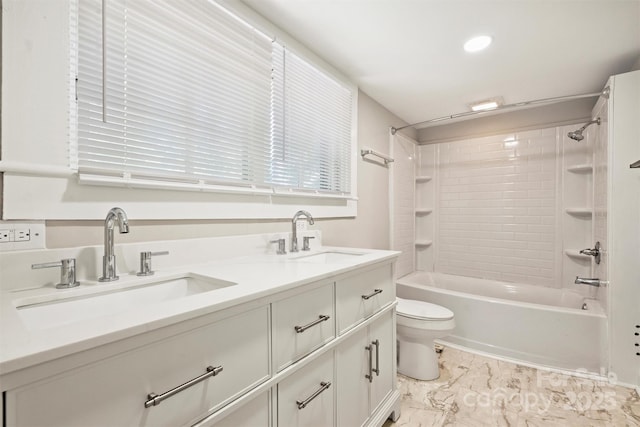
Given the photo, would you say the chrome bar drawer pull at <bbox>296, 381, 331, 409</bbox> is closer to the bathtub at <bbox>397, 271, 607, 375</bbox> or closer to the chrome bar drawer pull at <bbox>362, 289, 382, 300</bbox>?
the chrome bar drawer pull at <bbox>362, 289, 382, 300</bbox>

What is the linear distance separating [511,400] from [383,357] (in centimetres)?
100

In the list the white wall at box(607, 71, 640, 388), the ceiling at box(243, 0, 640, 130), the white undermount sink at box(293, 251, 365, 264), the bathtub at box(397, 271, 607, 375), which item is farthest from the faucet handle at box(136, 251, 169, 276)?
the white wall at box(607, 71, 640, 388)

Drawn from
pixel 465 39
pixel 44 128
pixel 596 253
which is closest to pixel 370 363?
pixel 44 128

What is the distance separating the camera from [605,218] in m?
2.15

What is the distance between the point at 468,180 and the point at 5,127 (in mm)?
3696

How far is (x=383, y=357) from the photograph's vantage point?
156 cm

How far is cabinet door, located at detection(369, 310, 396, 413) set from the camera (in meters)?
1.46

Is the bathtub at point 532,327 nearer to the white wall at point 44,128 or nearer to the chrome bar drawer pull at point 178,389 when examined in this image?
the chrome bar drawer pull at point 178,389

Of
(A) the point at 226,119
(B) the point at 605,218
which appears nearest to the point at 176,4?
(A) the point at 226,119

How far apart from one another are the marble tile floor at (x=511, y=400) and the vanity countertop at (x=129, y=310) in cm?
118

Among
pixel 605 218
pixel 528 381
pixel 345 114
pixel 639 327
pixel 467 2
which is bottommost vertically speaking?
pixel 528 381

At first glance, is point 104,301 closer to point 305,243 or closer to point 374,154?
point 305,243

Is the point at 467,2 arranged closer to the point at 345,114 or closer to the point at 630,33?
the point at 345,114

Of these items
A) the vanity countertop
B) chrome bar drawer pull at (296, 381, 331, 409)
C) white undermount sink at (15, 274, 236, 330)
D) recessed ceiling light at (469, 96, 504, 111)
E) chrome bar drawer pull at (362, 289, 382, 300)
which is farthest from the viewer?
recessed ceiling light at (469, 96, 504, 111)
